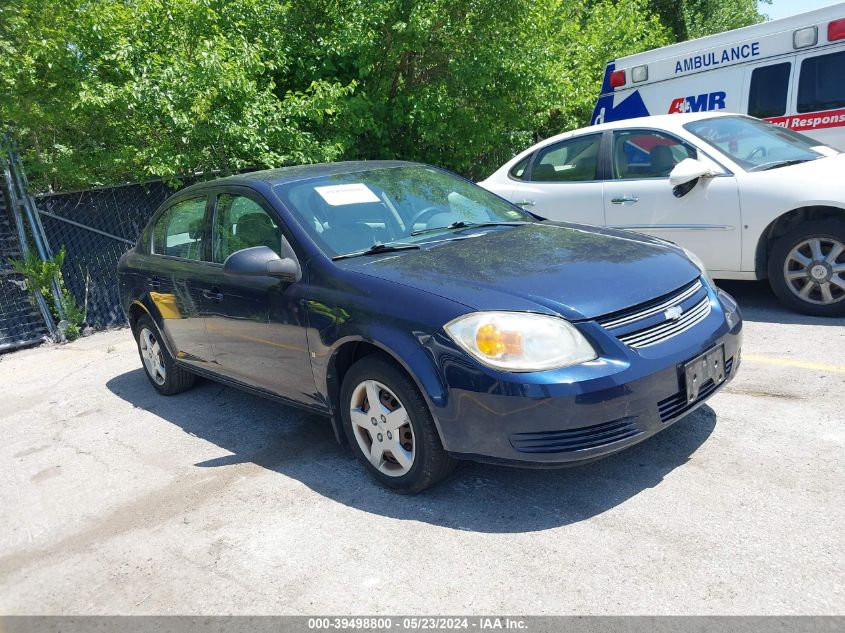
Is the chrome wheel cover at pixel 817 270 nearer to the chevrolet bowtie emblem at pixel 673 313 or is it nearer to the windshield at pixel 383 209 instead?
the windshield at pixel 383 209

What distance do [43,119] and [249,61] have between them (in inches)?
91.1

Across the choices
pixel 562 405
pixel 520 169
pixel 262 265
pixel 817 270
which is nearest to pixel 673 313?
A: pixel 562 405

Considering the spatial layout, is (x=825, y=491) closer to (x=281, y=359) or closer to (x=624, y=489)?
(x=624, y=489)

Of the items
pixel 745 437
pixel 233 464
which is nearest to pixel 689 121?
pixel 745 437

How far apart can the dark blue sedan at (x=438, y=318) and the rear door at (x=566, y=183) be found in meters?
2.08

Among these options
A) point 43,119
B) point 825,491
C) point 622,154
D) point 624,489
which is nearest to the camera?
point 825,491

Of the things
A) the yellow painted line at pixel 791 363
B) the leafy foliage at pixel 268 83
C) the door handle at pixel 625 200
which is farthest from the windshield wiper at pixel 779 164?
the leafy foliage at pixel 268 83

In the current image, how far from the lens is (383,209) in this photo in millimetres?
Result: 4328

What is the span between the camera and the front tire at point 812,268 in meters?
5.46

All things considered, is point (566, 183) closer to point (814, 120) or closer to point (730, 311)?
point (814, 120)

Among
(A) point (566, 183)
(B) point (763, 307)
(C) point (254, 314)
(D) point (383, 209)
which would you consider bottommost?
(B) point (763, 307)

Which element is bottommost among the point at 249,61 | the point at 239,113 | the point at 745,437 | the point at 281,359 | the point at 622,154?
the point at 745,437

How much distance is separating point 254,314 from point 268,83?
20.4ft

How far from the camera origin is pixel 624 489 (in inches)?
137
